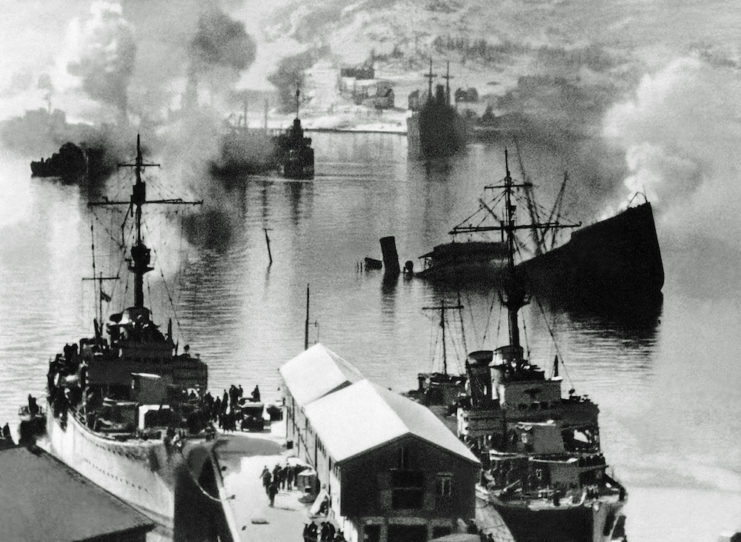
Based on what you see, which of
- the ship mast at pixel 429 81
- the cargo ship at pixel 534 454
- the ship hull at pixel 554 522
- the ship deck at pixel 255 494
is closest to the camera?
the ship deck at pixel 255 494

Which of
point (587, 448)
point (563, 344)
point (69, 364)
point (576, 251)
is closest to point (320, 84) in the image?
point (576, 251)

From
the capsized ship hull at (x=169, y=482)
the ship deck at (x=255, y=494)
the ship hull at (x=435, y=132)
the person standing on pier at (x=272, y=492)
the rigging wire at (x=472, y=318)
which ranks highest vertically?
the ship hull at (x=435, y=132)

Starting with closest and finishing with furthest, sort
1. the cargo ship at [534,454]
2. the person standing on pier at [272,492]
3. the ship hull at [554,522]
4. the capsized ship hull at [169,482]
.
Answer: the person standing on pier at [272,492], the ship hull at [554,522], the cargo ship at [534,454], the capsized ship hull at [169,482]

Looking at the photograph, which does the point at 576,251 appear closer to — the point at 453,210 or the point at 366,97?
the point at 453,210

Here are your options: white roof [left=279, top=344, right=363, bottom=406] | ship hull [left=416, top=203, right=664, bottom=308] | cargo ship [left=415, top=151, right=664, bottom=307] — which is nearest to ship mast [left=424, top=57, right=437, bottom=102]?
cargo ship [left=415, top=151, right=664, bottom=307]

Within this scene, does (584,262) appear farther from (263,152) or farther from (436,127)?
(263,152)

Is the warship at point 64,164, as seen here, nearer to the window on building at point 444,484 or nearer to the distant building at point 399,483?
the distant building at point 399,483

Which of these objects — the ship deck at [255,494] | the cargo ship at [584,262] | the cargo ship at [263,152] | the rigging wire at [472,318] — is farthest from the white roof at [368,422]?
the cargo ship at [263,152]
